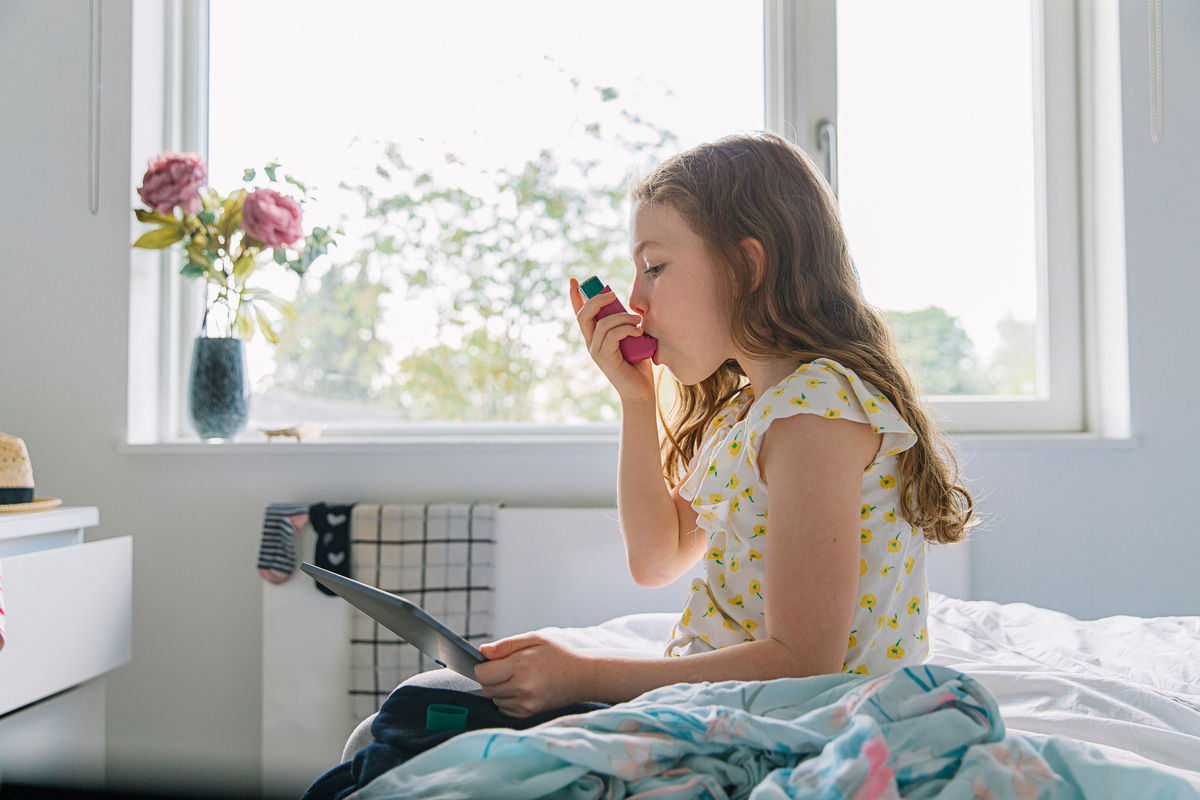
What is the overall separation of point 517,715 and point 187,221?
1314mm

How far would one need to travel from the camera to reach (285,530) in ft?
5.10

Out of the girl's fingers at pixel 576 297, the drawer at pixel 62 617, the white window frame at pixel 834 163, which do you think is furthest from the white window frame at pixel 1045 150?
the drawer at pixel 62 617

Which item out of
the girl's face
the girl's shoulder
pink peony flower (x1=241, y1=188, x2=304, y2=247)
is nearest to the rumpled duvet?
the girl's shoulder

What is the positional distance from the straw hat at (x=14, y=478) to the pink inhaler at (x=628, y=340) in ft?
3.06

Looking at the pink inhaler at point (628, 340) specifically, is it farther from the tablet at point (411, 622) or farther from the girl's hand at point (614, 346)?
the tablet at point (411, 622)

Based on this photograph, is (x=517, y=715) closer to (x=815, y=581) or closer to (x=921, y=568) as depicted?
(x=815, y=581)

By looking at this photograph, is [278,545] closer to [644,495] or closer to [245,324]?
[245,324]

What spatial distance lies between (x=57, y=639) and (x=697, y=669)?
1.04 m

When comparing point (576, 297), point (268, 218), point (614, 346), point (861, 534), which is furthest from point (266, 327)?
point (861, 534)

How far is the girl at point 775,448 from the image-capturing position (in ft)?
2.38

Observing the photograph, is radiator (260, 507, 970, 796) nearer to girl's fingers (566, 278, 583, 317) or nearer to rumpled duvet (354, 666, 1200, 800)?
girl's fingers (566, 278, 583, 317)

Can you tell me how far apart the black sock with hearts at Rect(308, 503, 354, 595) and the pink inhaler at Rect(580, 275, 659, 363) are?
2.53 ft

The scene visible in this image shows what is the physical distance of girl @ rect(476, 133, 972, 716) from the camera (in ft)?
2.38

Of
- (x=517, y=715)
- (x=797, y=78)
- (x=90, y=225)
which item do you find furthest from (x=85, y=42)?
(x=517, y=715)
